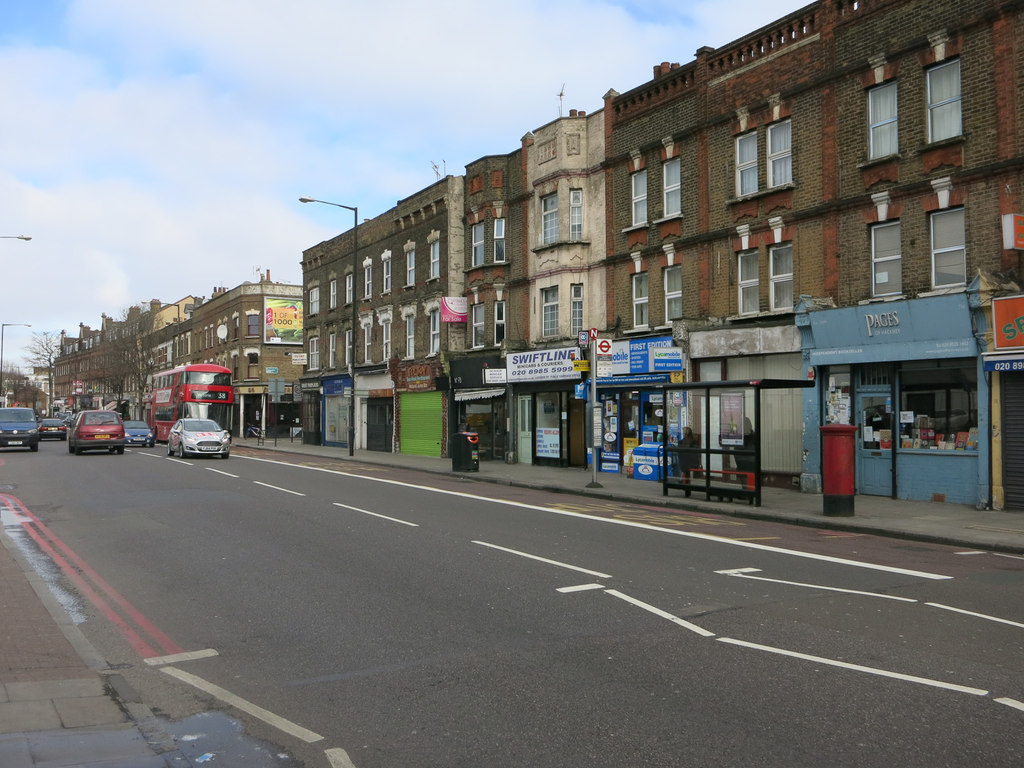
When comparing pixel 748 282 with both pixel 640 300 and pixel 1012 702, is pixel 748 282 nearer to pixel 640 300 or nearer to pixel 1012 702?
pixel 640 300

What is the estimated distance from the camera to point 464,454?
84.8ft

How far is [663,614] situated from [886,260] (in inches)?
513

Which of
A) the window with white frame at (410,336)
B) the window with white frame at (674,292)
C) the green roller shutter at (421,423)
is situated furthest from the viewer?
the window with white frame at (410,336)

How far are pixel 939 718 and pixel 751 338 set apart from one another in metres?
16.1

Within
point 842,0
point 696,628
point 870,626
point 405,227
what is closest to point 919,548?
point 870,626

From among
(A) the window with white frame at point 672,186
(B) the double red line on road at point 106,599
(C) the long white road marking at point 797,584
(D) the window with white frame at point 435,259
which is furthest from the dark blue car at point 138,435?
(C) the long white road marking at point 797,584

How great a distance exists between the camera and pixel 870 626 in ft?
23.4

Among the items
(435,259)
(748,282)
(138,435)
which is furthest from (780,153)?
(138,435)

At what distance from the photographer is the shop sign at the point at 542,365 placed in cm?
2623

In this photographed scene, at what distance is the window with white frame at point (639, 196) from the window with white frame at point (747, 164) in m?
3.54

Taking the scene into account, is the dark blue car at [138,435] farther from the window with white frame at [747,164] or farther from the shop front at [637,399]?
the window with white frame at [747,164]

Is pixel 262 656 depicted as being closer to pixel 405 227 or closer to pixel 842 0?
pixel 842 0

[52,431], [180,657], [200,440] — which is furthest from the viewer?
[52,431]

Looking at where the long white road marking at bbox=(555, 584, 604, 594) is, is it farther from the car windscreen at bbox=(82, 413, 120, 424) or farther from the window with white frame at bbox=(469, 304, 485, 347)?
the car windscreen at bbox=(82, 413, 120, 424)
